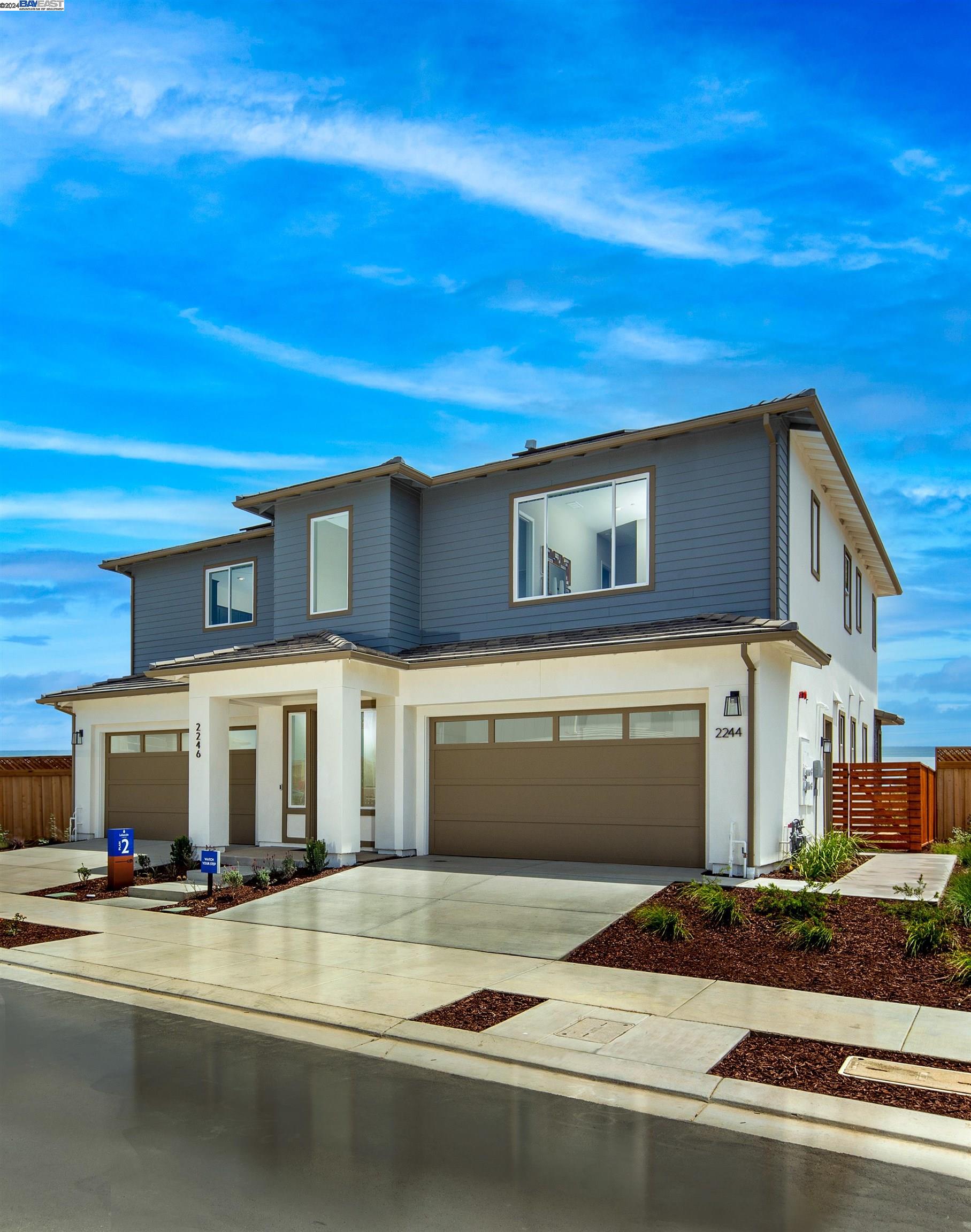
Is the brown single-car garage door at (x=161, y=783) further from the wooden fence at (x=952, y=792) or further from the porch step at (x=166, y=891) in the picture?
the wooden fence at (x=952, y=792)

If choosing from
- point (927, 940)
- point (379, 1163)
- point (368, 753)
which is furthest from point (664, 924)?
point (368, 753)

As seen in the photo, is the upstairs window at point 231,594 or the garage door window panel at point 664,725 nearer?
the garage door window panel at point 664,725

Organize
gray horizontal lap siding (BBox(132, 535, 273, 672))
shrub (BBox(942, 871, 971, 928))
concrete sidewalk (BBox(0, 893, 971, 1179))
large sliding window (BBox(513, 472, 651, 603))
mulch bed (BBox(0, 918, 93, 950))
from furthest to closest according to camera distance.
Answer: gray horizontal lap siding (BBox(132, 535, 273, 672)) < large sliding window (BBox(513, 472, 651, 603)) < mulch bed (BBox(0, 918, 93, 950)) < shrub (BBox(942, 871, 971, 928)) < concrete sidewalk (BBox(0, 893, 971, 1179))

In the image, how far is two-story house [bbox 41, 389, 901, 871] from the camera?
13.5 m

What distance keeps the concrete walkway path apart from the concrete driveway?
2118 millimetres

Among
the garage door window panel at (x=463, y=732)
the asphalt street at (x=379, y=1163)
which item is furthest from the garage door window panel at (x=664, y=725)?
the asphalt street at (x=379, y=1163)

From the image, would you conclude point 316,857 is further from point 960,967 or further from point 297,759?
point 960,967

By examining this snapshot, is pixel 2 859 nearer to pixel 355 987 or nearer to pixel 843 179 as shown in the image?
pixel 355 987

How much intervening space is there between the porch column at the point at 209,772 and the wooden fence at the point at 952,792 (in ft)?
47.9

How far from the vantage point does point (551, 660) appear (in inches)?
571

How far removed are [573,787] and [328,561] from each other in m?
6.30

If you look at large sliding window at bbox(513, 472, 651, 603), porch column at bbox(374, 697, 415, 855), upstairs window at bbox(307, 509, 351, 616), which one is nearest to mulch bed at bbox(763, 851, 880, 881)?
large sliding window at bbox(513, 472, 651, 603)

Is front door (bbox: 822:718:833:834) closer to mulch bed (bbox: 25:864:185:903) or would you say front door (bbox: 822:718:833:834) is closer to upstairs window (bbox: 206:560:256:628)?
mulch bed (bbox: 25:864:185:903)

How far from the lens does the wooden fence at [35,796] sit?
852 inches
